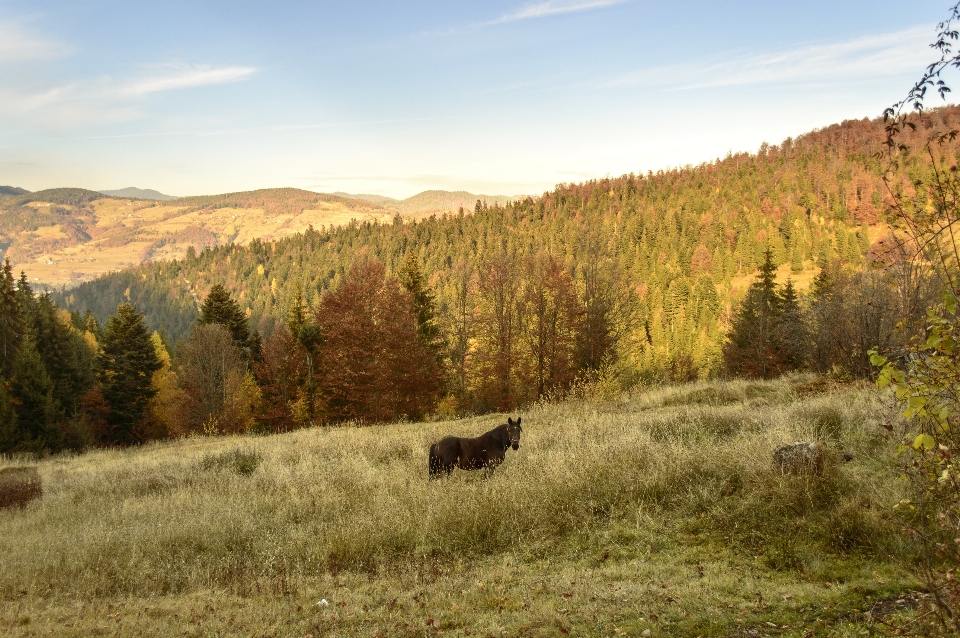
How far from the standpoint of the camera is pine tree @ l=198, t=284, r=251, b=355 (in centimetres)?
4604

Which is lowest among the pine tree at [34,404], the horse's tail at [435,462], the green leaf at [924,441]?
the pine tree at [34,404]

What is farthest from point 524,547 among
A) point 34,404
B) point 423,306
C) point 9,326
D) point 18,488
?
point 9,326

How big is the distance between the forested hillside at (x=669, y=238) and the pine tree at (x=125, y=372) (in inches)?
697

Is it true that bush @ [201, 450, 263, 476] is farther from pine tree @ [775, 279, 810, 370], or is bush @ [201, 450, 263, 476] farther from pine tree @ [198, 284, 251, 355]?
pine tree @ [775, 279, 810, 370]

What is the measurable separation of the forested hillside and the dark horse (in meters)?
24.4

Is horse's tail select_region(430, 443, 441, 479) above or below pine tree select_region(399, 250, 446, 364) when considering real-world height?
below

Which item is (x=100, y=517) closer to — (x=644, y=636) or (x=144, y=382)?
(x=644, y=636)

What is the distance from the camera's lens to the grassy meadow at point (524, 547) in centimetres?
520

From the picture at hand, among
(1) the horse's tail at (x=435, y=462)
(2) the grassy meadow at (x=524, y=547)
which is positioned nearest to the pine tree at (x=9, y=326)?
(2) the grassy meadow at (x=524, y=547)

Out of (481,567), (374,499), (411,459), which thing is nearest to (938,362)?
(481,567)

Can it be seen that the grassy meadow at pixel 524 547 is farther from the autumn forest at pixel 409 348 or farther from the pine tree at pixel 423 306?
the pine tree at pixel 423 306

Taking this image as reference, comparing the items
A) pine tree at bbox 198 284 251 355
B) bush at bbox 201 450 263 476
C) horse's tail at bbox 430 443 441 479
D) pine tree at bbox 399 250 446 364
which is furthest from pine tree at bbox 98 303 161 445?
horse's tail at bbox 430 443 441 479

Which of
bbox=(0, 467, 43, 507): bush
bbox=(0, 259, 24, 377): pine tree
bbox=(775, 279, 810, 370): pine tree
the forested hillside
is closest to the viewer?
bbox=(0, 467, 43, 507): bush

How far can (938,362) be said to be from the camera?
10.9ft
